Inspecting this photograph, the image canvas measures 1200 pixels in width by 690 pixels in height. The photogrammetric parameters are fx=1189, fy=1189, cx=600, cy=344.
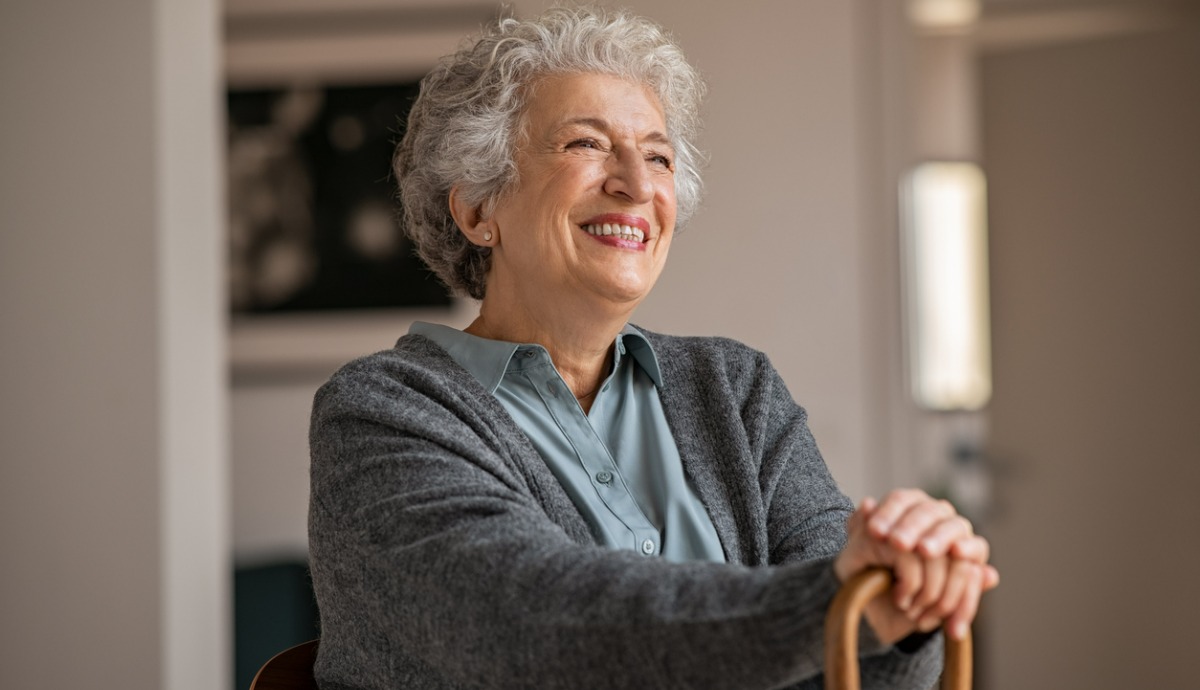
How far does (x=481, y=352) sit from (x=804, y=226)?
87.5 inches

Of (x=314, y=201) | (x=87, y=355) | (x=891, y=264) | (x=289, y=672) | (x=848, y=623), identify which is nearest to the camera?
(x=848, y=623)

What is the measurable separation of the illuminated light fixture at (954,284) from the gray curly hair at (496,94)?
7.94ft

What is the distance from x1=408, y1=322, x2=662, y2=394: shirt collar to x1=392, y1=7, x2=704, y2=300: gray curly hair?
18 centimetres

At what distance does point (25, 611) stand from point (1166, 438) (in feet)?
10.2

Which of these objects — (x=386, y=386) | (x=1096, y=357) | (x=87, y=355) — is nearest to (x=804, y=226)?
(x=1096, y=357)

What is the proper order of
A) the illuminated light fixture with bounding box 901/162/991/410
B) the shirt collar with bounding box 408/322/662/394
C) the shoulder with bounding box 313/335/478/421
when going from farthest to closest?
1. the illuminated light fixture with bounding box 901/162/991/410
2. the shirt collar with bounding box 408/322/662/394
3. the shoulder with bounding box 313/335/478/421

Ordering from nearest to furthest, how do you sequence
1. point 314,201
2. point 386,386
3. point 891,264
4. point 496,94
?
point 386,386, point 496,94, point 891,264, point 314,201

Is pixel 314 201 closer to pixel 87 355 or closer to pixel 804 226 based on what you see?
pixel 87 355

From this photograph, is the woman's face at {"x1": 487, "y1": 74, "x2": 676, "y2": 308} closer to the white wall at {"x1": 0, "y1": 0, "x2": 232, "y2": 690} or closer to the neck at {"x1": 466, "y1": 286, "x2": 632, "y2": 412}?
the neck at {"x1": 466, "y1": 286, "x2": 632, "y2": 412}

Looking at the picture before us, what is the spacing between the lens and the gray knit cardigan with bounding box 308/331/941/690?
A: 3.07 feet

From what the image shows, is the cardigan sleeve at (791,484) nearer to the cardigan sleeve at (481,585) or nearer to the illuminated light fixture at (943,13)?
the cardigan sleeve at (481,585)

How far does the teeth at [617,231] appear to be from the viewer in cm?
146

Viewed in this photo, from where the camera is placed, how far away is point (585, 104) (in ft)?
4.88

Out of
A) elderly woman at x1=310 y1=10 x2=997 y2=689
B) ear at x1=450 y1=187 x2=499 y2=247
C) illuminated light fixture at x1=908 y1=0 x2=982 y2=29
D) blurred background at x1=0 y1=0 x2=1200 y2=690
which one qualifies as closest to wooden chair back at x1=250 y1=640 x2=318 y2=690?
elderly woman at x1=310 y1=10 x2=997 y2=689
